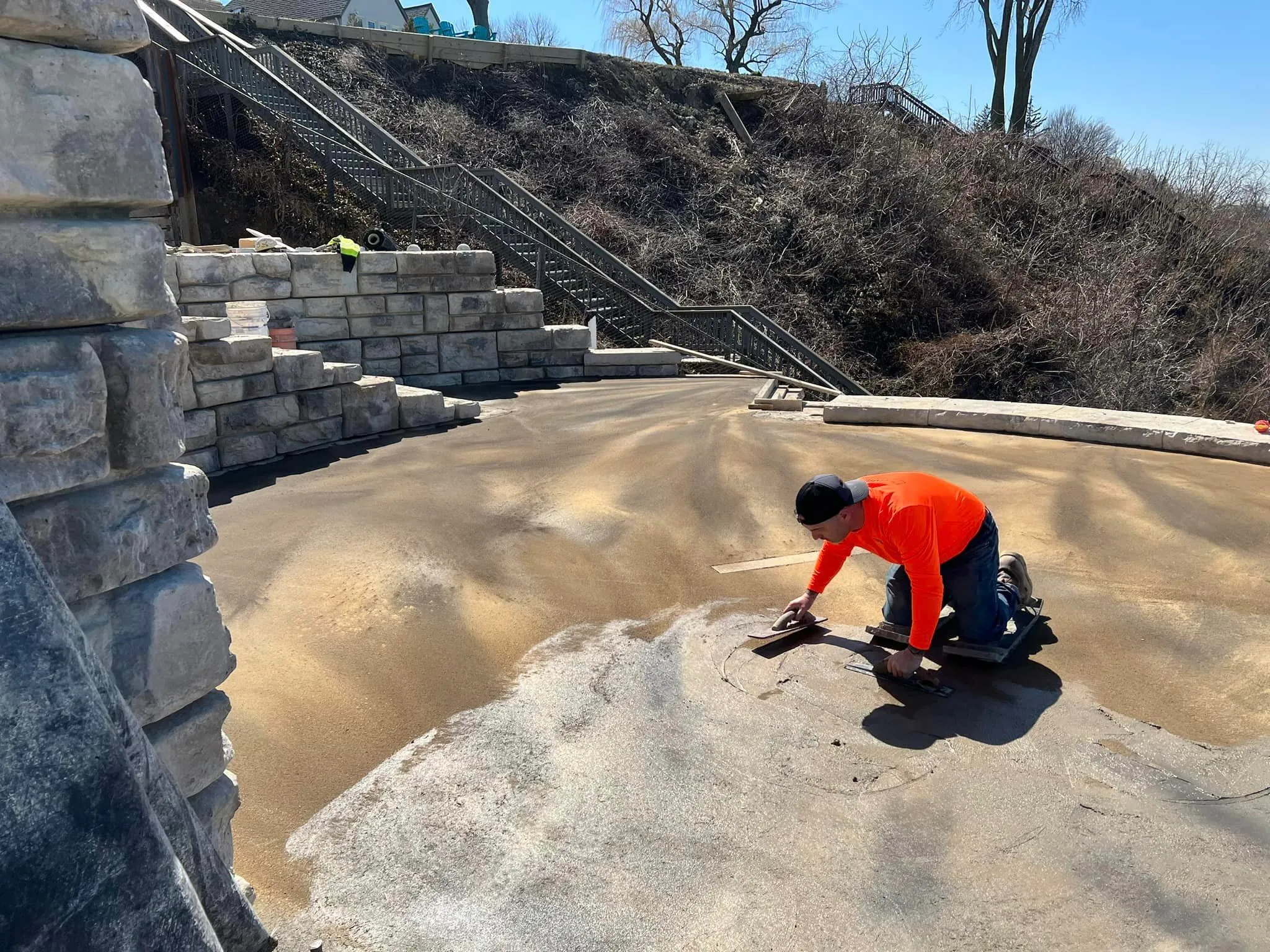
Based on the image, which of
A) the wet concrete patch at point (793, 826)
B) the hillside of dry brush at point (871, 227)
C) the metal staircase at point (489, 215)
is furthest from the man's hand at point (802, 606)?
the hillside of dry brush at point (871, 227)

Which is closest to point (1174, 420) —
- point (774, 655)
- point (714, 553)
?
point (714, 553)

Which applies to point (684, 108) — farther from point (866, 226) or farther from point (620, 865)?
point (620, 865)

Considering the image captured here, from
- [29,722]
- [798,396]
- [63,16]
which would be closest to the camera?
[29,722]

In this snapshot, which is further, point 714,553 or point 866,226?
point 866,226

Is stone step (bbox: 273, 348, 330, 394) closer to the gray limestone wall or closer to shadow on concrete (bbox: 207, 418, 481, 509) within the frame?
shadow on concrete (bbox: 207, 418, 481, 509)

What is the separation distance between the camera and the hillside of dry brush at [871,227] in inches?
688

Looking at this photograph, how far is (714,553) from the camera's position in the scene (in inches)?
240

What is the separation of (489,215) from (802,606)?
12277 millimetres

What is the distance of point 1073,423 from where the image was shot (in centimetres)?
898

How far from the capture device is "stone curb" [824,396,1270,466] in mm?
8094

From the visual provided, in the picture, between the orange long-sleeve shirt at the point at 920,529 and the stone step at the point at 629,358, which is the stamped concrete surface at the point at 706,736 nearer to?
the orange long-sleeve shirt at the point at 920,529

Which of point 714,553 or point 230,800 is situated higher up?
point 230,800

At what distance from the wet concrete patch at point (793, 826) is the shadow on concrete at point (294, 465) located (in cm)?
423

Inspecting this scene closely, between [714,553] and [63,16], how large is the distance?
4800 mm
